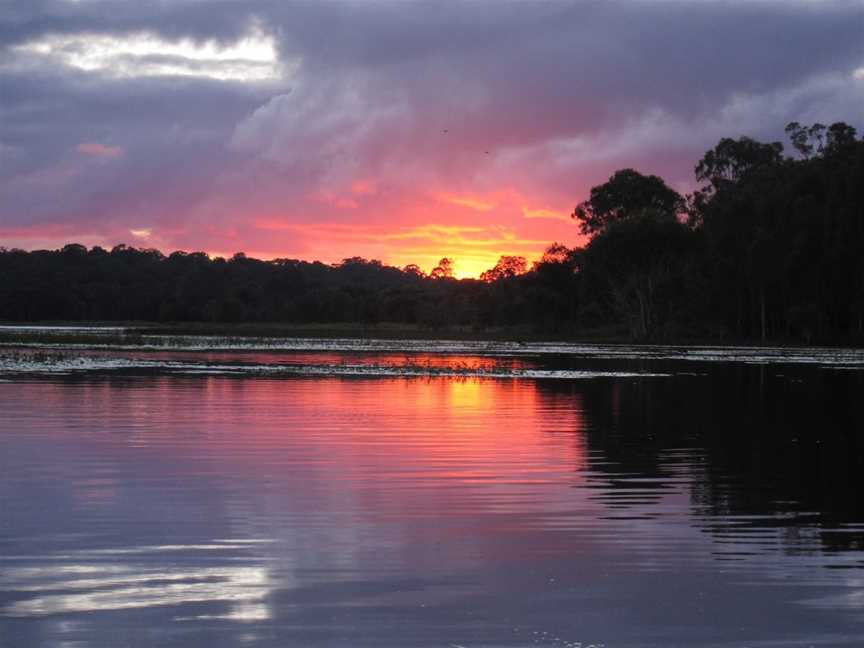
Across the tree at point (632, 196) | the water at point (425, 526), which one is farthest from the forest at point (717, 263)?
the water at point (425, 526)

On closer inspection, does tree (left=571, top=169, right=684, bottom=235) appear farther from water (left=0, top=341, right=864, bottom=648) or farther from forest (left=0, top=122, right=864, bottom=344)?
water (left=0, top=341, right=864, bottom=648)

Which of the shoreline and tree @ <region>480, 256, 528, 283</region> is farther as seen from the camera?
tree @ <region>480, 256, 528, 283</region>

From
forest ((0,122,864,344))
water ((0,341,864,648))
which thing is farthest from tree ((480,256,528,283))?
water ((0,341,864,648))

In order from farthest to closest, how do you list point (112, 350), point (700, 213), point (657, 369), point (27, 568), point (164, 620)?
point (700, 213) → point (112, 350) → point (657, 369) → point (27, 568) → point (164, 620)

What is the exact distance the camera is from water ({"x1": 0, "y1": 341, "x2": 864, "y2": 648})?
8.52 metres

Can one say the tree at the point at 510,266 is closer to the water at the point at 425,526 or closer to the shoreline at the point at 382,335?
the shoreline at the point at 382,335

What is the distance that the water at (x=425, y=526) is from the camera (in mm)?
8516

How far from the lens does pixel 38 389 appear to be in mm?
32375

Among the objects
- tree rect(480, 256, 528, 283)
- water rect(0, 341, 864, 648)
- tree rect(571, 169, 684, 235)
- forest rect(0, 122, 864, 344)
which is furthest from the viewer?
tree rect(480, 256, 528, 283)

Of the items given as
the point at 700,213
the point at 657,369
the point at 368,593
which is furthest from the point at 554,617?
the point at 700,213

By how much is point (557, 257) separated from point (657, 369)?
8383 centimetres

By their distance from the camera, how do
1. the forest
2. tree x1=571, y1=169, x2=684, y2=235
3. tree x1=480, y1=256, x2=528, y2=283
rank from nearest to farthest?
1. the forest
2. tree x1=571, y1=169, x2=684, y2=235
3. tree x1=480, y1=256, x2=528, y2=283

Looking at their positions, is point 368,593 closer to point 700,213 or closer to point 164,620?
point 164,620

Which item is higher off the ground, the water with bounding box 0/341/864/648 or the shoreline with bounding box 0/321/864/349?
the shoreline with bounding box 0/321/864/349
